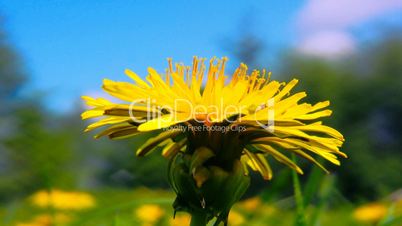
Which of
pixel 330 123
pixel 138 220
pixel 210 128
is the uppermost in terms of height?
pixel 330 123

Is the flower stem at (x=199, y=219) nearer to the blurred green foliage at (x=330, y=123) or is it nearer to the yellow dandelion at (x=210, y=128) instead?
the yellow dandelion at (x=210, y=128)

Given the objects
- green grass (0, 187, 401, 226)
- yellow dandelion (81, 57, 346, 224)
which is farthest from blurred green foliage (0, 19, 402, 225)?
yellow dandelion (81, 57, 346, 224)

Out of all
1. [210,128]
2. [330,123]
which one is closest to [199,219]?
[210,128]

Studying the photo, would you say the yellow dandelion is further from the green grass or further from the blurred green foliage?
the blurred green foliage

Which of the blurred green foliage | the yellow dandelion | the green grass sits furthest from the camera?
the blurred green foliage

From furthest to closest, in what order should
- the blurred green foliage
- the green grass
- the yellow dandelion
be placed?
the blurred green foliage < the green grass < the yellow dandelion

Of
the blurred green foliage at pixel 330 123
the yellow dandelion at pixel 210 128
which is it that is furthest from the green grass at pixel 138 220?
the blurred green foliage at pixel 330 123

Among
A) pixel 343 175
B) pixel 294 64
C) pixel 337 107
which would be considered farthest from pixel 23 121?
pixel 294 64

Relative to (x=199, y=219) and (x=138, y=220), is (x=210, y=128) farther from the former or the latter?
(x=138, y=220)

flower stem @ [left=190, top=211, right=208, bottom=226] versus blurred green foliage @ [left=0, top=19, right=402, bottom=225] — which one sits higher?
blurred green foliage @ [left=0, top=19, right=402, bottom=225]

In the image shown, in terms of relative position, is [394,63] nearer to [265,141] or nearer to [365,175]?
[365,175]
